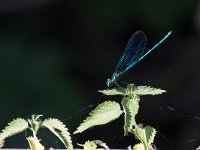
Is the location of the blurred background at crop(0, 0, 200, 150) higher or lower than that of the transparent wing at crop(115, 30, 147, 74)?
higher

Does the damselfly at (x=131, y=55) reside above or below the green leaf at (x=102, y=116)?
above

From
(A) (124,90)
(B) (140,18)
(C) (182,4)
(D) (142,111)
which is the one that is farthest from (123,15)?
(A) (124,90)

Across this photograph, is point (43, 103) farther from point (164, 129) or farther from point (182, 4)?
point (182, 4)

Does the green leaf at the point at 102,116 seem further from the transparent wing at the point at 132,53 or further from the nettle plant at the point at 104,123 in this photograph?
the transparent wing at the point at 132,53

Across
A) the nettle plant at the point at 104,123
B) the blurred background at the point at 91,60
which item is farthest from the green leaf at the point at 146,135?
the blurred background at the point at 91,60

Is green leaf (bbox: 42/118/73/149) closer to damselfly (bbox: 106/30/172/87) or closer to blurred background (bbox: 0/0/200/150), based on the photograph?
damselfly (bbox: 106/30/172/87)

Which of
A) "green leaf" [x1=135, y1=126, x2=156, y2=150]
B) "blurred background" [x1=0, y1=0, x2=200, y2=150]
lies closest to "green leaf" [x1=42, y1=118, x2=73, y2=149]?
"green leaf" [x1=135, y1=126, x2=156, y2=150]
